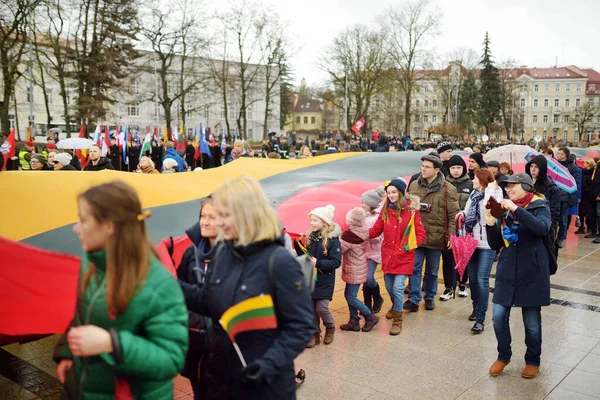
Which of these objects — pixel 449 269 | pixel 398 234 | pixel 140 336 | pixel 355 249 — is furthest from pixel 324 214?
pixel 140 336

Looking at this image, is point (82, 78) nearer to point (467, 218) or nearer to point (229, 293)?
point (467, 218)

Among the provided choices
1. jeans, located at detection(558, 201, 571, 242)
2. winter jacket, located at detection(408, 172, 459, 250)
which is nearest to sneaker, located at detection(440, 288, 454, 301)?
winter jacket, located at detection(408, 172, 459, 250)

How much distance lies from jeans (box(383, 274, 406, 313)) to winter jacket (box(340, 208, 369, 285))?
336mm

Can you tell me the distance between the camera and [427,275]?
730 centimetres

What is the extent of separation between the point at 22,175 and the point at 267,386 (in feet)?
10.8

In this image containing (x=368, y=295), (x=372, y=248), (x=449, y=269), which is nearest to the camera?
(x=372, y=248)

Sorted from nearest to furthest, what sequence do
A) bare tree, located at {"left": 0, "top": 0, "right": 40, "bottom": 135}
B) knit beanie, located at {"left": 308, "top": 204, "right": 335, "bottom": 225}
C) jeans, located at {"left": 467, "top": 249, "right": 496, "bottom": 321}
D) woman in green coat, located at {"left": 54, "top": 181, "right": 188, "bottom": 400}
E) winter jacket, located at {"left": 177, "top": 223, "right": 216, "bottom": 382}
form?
woman in green coat, located at {"left": 54, "top": 181, "right": 188, "bottom": 400}, winter jacket, located at {"left": 177, "top": 223, "right": 216, "bottom": 382}, knit beanie, located at {"left": 308, "top": 204, "right": 335, "bottom": 225}, jeans, located at {"left": 467, "top": 249, "right": 496, "bottom": 321}, bare tree, located at {"left": 0, "top": 0, "right": 40, "bottom": 135}

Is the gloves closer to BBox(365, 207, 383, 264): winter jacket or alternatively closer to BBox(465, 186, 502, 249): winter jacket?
BBox(365, 207, 383, 264): winter jacket

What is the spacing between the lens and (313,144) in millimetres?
37188

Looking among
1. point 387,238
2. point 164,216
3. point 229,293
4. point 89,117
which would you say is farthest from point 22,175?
point 89,117

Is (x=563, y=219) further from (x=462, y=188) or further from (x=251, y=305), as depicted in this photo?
(x=251, y=305)

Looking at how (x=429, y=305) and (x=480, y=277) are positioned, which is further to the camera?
(x=429, y=305)

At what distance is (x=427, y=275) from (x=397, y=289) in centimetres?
101

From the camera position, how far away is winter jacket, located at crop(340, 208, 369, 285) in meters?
6.33
